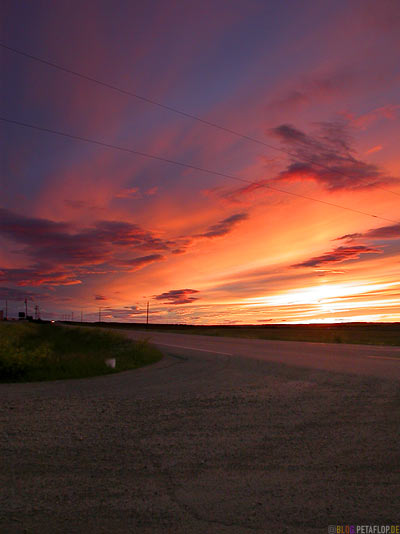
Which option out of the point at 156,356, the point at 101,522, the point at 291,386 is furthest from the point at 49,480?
the point at 156,356

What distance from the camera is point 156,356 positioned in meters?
17.1

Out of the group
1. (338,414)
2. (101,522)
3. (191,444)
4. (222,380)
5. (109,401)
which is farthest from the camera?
(222,380)

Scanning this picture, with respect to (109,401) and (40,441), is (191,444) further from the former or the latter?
(109,401)

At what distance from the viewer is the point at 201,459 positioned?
15.6 feet

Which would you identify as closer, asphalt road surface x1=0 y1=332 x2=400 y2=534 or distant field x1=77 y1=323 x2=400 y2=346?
asphalt road surface x1=0 y1=332 x2=400 y2=534

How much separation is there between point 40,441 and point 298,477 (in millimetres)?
3290

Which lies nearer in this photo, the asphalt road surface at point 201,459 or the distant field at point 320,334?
the asphalt road surface at point 201,459

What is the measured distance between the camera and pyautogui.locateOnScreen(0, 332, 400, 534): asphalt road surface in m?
3.51

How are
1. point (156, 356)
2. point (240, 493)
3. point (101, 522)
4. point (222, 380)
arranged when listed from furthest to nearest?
point (156, 356) → point (222, 380) → point (240, 493) → point (101, 522)

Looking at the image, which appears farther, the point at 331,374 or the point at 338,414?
the point at 331,374

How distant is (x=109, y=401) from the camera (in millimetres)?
7973

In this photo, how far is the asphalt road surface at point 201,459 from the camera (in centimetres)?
351

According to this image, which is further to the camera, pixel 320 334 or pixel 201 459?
pixel 320 334

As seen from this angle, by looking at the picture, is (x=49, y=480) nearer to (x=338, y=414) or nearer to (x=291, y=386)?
(x=338, y=414)
